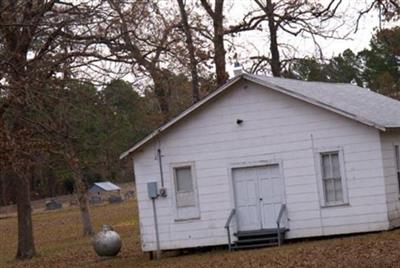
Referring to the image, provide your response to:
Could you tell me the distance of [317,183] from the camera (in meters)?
26.2

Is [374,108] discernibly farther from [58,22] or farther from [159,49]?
[58,22]

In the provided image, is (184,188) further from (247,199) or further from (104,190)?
(104,190)

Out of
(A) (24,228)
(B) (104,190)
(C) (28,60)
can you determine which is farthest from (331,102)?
(B) (104,190)

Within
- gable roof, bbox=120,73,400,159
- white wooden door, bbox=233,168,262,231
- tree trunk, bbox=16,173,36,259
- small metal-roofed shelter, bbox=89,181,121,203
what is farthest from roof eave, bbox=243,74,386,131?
small metal-roofed shelter, bbox=89,181,121,203

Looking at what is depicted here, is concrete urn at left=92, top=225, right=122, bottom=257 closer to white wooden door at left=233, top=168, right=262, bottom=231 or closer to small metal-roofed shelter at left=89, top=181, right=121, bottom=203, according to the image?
white wooden door at left=233, top=168, right=262, bottom=231

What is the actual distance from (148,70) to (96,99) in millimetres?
2230

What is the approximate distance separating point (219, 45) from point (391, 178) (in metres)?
13.9

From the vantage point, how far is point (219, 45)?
38.3 metres

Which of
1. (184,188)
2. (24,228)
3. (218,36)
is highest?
(218,36)

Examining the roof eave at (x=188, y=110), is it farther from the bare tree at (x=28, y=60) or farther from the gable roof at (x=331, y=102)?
the bare tree at (x=28, y=60)

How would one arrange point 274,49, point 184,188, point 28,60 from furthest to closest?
point 274,49 → point 184,188 → point 28,60

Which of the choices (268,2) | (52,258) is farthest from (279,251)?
(268,2)

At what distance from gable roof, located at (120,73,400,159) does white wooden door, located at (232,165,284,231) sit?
2.31m

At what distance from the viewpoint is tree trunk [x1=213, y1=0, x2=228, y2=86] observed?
37.4 m
